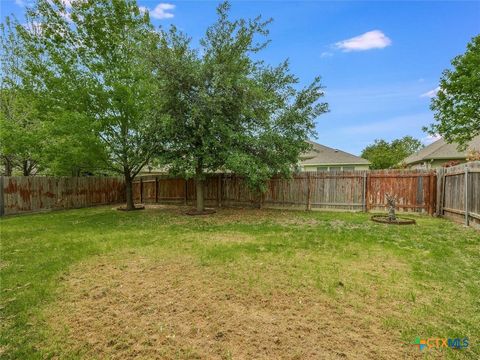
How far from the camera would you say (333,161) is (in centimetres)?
2300

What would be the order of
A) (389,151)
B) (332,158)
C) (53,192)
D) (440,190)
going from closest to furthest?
(440,190) → (53,192) → (332,158) → (389,151)

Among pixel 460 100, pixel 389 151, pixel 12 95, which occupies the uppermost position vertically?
pixel 460 100

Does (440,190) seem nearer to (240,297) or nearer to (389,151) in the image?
(240,297)

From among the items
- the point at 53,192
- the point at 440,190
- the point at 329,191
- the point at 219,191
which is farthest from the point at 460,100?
the point at 53,192

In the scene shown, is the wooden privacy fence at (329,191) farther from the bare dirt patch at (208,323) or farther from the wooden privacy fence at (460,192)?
the bare dirt patch at (208,323)

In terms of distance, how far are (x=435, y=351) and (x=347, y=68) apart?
476 inches

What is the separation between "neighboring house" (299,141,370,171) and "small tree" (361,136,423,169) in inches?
578

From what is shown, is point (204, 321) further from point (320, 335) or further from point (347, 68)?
point (347, 68)

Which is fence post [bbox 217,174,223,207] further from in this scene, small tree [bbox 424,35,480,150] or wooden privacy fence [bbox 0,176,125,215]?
small tree [bbox 424,35,480,150]

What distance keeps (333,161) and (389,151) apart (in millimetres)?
20377

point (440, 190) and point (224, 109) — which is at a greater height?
point (224, 109)

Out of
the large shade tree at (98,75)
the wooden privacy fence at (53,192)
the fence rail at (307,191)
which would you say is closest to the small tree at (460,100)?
the fence rail at (307,191)

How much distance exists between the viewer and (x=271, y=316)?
2.81 m

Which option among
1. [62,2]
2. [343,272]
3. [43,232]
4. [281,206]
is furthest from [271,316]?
[62,2]
